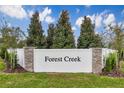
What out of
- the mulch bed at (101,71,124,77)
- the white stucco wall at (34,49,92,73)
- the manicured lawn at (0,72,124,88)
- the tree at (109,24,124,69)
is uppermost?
→ the tree at (109,24,124,69)

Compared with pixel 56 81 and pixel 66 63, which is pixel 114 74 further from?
pixel 56 81

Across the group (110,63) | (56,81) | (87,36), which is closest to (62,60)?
(110,63)

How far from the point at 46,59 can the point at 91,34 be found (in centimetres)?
1510

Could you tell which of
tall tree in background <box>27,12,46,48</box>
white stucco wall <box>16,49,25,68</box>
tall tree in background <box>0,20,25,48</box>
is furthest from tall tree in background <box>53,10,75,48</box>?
white stucco wall <box>16,49,25,68</box>

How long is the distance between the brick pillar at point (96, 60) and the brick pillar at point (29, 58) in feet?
9.60

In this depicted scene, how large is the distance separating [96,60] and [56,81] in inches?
126

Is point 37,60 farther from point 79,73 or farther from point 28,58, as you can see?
point 79,73

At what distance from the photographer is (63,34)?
97.9ft

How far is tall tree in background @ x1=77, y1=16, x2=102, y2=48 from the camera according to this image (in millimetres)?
29812

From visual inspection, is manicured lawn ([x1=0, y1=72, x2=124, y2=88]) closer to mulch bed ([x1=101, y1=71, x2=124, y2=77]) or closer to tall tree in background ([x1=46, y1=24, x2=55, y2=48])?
mulch bed ([x1=101, y1=71, x2=124, y2=77])

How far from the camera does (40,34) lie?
105 feet

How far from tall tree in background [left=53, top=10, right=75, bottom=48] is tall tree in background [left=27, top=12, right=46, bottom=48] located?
2343mm

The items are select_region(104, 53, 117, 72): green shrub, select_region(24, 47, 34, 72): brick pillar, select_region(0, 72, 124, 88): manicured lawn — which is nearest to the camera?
select_region(0, 72, 124, 88): manicured lawn
